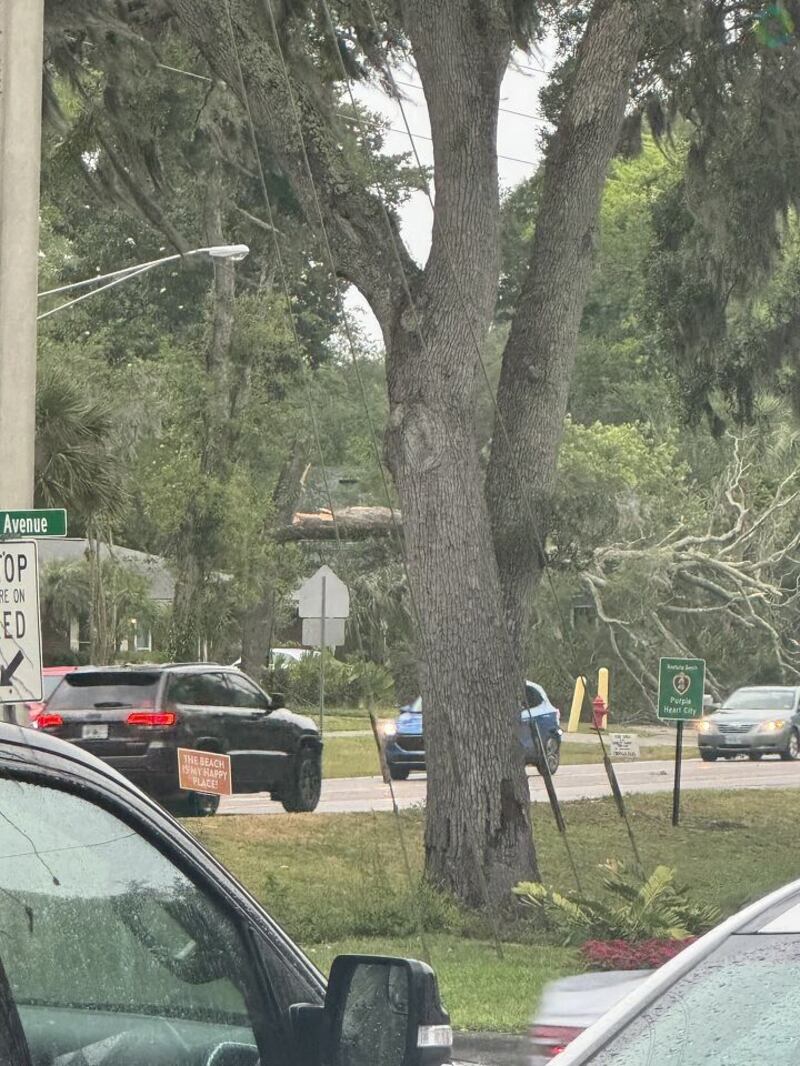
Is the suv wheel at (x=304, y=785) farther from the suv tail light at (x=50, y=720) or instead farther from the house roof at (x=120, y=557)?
the house roof at (x=120, y=557)

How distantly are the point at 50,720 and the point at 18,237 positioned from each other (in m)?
10.4

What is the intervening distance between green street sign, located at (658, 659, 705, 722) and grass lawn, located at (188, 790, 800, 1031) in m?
1.36

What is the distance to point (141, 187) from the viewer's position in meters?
15.8

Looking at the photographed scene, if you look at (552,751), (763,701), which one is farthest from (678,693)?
(763,701)

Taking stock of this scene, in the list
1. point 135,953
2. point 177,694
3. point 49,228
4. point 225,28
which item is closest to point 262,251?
point 49,228

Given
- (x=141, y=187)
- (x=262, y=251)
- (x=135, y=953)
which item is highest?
(x=262, y=251)

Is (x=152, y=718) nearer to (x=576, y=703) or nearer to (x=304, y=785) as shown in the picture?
(x=304, y=785)

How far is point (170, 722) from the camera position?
18.3 meters

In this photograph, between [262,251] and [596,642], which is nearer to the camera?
[262,251]

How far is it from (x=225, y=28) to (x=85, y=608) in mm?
26589

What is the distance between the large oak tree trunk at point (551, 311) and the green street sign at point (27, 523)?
19.8 feet

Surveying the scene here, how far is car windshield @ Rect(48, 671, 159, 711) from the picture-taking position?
1848 centimetres

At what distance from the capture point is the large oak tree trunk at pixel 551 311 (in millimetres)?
13820

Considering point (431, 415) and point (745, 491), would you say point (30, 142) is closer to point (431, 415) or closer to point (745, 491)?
Result: point (431, 415)
